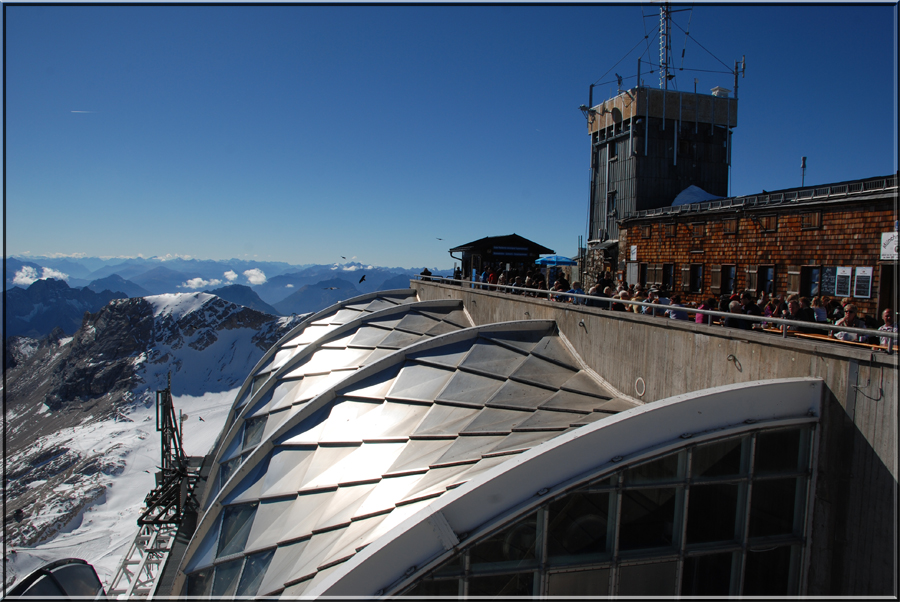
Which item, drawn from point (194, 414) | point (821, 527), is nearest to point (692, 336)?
point (821, 527)

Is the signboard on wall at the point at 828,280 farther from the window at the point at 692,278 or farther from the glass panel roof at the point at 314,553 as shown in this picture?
the glass panel roof at the point at 314,553

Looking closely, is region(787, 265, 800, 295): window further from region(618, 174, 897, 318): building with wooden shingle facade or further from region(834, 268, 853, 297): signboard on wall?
region(834, 268, 853, 297): signboard on wall

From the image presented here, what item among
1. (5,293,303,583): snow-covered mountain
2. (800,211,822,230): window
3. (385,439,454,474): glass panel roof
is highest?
(800,211,822,230): window

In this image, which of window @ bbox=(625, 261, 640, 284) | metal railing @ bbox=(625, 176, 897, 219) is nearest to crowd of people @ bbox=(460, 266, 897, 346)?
metal railing @ bbox=(625, 176, 897, 219)

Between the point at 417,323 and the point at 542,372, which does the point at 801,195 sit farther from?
the point at 417,323

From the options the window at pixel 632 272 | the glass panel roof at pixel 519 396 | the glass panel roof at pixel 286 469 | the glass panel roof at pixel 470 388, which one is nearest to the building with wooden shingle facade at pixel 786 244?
the window at pixel 632 272
